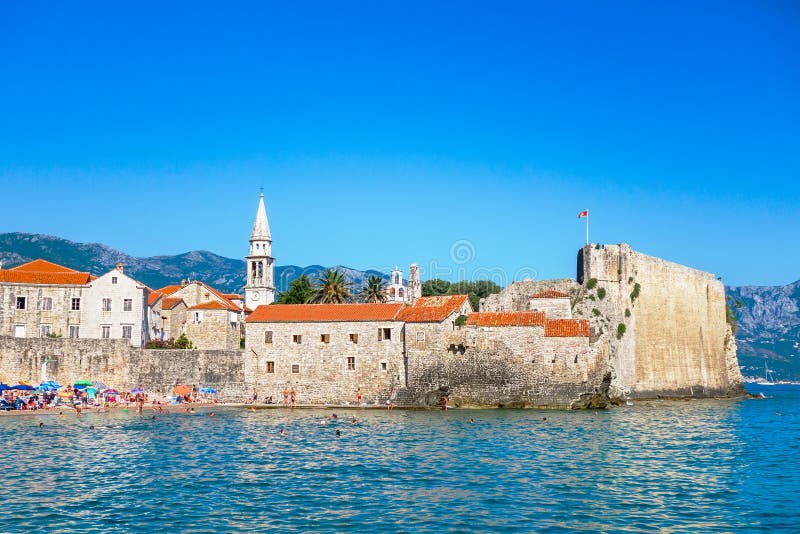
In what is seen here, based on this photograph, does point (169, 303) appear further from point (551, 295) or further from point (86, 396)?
point (551, 295)

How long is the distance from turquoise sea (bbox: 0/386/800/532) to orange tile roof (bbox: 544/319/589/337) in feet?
18.0

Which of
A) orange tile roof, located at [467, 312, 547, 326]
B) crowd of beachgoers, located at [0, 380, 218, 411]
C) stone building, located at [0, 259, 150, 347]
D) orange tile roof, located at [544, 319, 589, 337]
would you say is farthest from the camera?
stone building, located at [0, 259, 150, 347]

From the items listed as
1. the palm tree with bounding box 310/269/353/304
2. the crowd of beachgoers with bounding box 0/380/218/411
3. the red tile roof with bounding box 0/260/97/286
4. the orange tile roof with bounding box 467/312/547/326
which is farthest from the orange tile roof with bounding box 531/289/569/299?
the red tile roof with bounding box 0/260/97/286

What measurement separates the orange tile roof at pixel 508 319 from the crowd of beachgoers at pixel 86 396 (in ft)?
66.6

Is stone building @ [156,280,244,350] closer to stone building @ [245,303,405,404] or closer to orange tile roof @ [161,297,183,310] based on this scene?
orange tile roof @ [161,297,183,310]

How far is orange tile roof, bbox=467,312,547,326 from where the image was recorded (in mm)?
53656

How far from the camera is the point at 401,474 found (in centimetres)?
3077

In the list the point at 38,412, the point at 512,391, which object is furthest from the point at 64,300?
the point at 512,391

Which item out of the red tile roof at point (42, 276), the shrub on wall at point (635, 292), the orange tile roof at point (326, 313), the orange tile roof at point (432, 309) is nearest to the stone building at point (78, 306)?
the red tile roof at point (42, 276)

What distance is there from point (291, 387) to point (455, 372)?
12.0m

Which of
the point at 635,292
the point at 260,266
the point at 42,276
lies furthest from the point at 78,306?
the point at 635,292

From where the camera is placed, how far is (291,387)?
57.8m

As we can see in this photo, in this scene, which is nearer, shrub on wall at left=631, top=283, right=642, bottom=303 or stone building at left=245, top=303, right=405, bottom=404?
stone building at left=245, top=303, right=405, bottom=404

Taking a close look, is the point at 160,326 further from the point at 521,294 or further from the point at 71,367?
the point at 521,294
